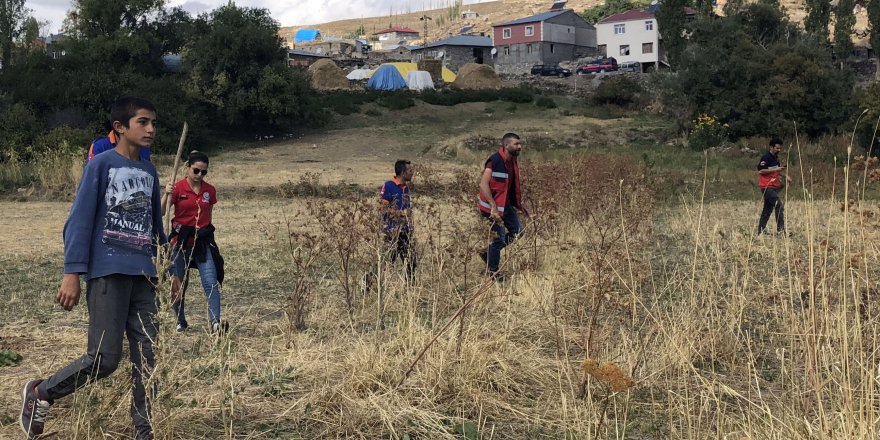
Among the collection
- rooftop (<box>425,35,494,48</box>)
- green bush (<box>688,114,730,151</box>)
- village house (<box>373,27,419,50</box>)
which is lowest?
green bush (<box>688,114,730,151</box>)

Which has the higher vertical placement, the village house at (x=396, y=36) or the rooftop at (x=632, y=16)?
the village house at (x=396, y=36)

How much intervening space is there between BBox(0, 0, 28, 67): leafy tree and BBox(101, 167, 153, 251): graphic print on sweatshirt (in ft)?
148

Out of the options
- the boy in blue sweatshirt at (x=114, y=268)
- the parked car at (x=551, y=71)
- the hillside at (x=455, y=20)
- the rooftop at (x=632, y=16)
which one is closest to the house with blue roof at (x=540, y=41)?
the rooftop at (x=632, y=16)

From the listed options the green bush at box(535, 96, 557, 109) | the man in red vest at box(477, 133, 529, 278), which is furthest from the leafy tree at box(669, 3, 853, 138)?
the man in red vest at box(477, 133, 529, 278)

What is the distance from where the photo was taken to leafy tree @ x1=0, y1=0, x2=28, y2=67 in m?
43.6

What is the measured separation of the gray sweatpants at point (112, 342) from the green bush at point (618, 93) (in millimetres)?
40296

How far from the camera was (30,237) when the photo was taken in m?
12.2

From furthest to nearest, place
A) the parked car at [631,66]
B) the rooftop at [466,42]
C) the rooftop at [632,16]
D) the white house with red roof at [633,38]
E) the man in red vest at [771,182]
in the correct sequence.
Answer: the rooftop at [466,42], the rooftop at [632,16], the white house with red roof at [633,38], the parked car at [631,66], the man in red vest at [771,182]

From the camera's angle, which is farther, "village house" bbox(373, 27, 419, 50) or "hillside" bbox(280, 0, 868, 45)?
"hillside" bbox(280, 0, 868, 45)

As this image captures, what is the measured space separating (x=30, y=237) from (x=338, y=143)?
20.1 m

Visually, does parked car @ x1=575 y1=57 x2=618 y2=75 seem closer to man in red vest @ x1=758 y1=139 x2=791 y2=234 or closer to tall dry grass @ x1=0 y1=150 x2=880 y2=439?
man in red vest @ x1=758 y1=139 x2=791 y2=234

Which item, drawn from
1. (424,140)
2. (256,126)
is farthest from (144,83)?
(424,140)

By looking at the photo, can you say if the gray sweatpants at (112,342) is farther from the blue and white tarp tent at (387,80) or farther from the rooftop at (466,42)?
the rooftop at (466,42)

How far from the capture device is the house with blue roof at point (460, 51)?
7569 centimetres
